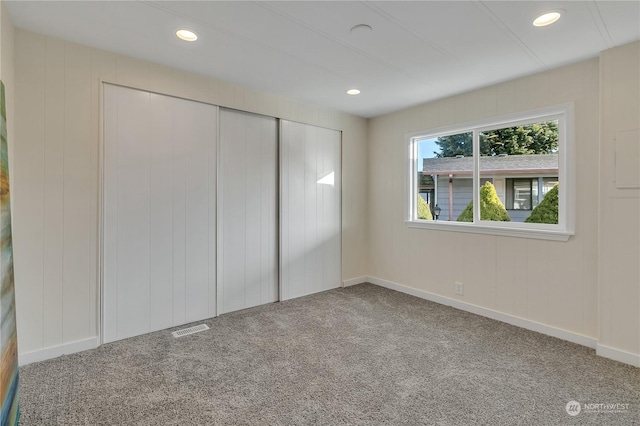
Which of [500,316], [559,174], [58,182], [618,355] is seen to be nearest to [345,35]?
[559,174]

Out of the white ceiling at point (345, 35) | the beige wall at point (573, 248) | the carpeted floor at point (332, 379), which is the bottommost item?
the carpeted floor at point (332, 379)

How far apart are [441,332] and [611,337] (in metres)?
1.23

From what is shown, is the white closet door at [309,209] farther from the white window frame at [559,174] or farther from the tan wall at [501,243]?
the white window frame at [559,174]

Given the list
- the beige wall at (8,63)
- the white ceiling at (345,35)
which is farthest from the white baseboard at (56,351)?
the white ceiling at (345,35)

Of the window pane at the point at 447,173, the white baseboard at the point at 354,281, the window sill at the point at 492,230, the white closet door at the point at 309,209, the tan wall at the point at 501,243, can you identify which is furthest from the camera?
the white baseboard at the point at 354,281

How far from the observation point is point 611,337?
7.99 feet

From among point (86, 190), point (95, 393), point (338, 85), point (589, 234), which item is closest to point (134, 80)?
point (86, 190)

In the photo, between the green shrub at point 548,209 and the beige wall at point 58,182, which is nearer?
the beige wall at point 58,182

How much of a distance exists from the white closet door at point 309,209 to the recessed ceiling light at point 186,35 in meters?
1.49

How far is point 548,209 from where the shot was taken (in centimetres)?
300

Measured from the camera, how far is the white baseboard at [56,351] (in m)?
2.29

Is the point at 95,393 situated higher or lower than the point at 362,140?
lower

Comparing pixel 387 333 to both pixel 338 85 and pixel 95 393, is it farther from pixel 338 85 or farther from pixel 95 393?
pixel 338 85

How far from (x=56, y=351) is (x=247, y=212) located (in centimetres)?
195
